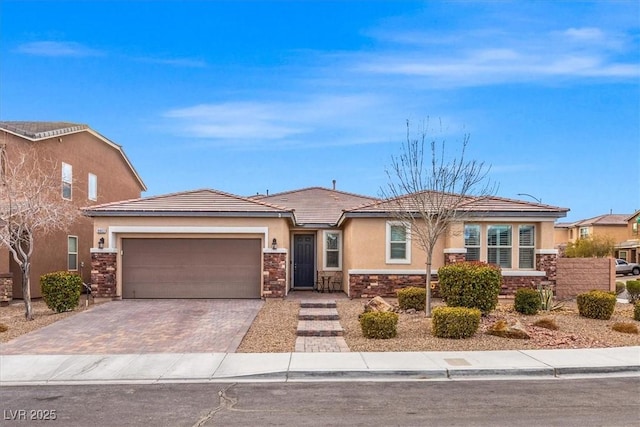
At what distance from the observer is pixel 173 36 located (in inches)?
669

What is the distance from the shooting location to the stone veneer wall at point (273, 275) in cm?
1739

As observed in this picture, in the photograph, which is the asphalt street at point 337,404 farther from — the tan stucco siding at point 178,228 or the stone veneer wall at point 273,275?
the tan stucco siding at point 178,228

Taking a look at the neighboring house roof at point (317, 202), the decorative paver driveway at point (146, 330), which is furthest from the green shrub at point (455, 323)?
the neighboring house roof at point (317, 202)

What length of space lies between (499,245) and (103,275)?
44.4 ft

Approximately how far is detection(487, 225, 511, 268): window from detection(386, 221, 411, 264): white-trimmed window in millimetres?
2860

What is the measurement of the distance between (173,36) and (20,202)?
7.03 m

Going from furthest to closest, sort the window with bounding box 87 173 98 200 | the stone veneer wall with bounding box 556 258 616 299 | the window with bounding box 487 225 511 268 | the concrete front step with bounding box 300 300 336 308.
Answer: the window with bounding box 87 173 98 200 < the stone veneer wall with bounding box 556 258 616 299 < the window with bounding box 487 225 511 268 < the concrete front step with bounding box 300 300 336 308

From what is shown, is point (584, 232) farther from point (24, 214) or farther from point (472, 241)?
point (24, 214)

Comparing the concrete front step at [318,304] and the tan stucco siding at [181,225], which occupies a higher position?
the tan stucco siding at [181,225]

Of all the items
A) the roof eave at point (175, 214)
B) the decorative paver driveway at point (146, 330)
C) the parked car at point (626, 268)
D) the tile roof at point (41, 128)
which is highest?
the tile roof at point (41, 128)

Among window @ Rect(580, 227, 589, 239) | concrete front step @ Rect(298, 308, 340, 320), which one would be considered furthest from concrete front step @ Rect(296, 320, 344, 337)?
window @ Rect(580, 227, 589, 239)

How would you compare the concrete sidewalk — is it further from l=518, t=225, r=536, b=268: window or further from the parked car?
the parked car

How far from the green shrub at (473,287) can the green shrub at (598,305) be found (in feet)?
9.06

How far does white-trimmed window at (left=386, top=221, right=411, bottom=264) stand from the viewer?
17922 mm
